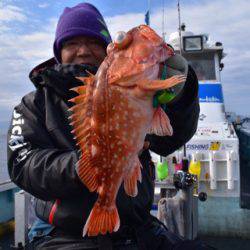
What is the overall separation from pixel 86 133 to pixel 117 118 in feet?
0.61

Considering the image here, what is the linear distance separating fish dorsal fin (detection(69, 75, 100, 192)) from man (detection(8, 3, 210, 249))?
6.7 inches

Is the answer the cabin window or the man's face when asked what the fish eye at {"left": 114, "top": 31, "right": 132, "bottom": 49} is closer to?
the man's face

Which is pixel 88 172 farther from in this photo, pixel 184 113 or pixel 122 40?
pixel 184 113

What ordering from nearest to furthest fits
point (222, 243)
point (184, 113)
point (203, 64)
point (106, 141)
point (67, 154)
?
point (106, 141) → point (67, 154) → point (184, 113) → point (222, 243) → point (203, 64)

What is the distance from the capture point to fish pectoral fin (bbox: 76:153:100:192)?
6.73 feet

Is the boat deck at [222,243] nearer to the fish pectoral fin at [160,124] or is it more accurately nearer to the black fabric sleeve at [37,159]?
the black fabric sleeve at [37,159]

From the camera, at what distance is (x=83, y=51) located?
9.35 feet

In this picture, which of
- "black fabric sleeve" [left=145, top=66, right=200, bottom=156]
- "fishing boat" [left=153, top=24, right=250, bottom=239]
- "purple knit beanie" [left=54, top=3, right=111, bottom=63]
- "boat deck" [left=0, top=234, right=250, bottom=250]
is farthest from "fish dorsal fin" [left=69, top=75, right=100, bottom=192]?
Answer: "boat deck" [left=0, top=234, right=250, bottom=250]

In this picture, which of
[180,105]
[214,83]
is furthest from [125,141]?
[214,83]

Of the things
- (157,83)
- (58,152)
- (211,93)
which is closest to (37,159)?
(58,152)

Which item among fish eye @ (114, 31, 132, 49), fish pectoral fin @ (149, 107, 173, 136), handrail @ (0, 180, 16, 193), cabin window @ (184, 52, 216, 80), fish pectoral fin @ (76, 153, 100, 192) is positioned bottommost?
handrail @ (0, 180, 16, 193)

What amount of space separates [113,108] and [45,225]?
1.12 meters

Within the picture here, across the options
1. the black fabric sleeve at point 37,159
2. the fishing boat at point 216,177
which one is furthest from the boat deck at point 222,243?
the black fabric sleeve at point 37,159

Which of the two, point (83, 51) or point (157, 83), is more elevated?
point (83, 51)
